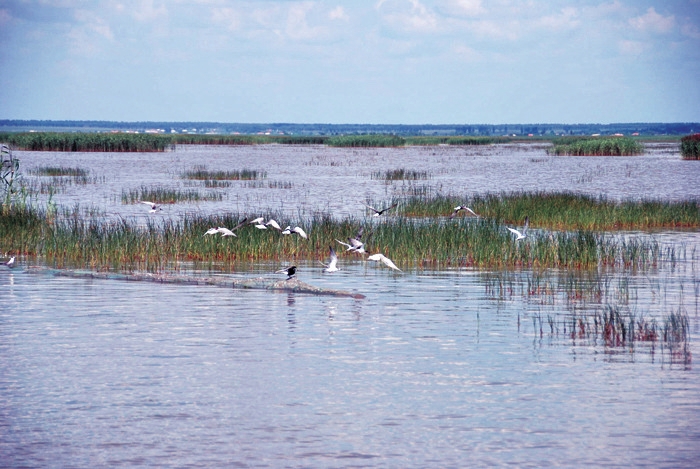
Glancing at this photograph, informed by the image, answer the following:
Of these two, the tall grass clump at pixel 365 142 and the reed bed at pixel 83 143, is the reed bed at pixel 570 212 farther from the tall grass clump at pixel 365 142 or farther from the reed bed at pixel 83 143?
the tall grass clump at pixel 365 142

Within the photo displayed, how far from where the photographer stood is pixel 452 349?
1309 cm

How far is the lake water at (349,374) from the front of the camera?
29.9ft

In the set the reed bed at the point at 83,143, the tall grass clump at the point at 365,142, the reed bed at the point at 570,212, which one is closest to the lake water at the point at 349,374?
the reed bed at the point at 570,212

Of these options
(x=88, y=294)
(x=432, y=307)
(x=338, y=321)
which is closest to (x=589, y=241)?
(x=432, y=307)

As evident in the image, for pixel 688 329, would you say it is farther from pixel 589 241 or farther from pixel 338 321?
pixel 589 241

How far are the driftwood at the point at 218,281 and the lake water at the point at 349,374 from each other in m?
0.27

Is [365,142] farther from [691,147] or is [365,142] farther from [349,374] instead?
[349,374]

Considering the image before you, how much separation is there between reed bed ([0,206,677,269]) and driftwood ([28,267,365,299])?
5.10ft

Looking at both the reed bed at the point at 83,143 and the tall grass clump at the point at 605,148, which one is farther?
the tall grass clump at the point at 605,148

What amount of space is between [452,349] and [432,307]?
10.5ft

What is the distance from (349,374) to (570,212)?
739 inches

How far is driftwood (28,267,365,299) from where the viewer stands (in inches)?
691

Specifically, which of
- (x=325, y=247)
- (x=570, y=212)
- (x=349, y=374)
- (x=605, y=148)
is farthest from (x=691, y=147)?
(x=349, y=374)

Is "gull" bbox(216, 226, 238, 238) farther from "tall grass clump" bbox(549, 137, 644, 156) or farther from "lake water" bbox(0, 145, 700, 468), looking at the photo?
"tall grass clump" bbox(549, 137, 644, 156)
